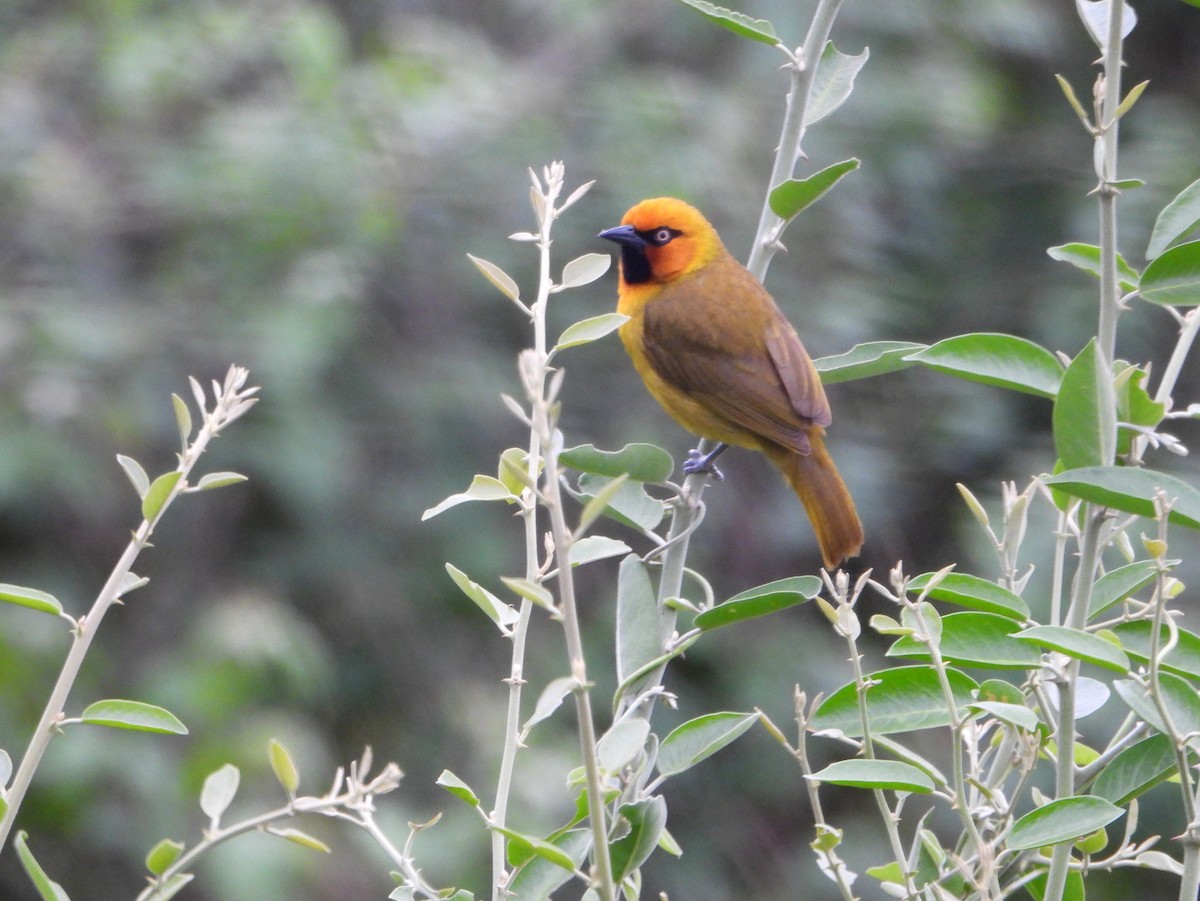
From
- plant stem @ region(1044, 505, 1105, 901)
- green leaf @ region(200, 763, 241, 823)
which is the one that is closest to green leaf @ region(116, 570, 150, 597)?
green leaf @ region(200, 763, 241, 823)

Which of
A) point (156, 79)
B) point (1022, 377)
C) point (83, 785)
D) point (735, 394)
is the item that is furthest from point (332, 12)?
point (1022, 377)

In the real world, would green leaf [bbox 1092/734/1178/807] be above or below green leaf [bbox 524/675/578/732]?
below

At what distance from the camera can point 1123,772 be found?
4.03 ft

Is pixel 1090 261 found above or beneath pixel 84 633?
above

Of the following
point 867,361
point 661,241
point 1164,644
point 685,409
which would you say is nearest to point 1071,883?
point 1164,644

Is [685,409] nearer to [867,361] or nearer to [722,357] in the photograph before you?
[722,357]

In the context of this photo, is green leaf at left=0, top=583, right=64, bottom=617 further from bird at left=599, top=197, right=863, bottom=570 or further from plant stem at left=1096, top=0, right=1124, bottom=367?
bird at left=599, top=197, right=863, bottom=570

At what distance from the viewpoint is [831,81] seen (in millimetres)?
1627

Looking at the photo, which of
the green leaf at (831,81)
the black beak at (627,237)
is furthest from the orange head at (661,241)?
the green leaf at (831,81)

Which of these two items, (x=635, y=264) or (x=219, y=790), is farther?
(x=635, y=264)

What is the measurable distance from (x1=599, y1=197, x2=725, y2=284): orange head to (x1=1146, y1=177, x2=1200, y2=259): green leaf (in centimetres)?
212

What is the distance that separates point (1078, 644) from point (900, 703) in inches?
10.8

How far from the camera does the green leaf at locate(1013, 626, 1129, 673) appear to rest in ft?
3.50

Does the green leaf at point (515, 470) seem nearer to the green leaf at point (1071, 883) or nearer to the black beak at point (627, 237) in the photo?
the green leaf at point (1071, 883)
